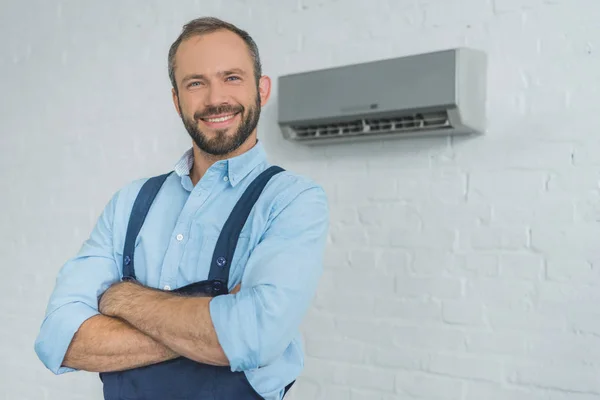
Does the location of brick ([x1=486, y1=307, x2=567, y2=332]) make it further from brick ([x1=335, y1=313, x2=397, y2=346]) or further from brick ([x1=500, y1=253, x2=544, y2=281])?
brick ([x1=335, y1=313, x2=397, y2=346])

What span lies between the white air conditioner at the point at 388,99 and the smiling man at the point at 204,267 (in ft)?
1.54

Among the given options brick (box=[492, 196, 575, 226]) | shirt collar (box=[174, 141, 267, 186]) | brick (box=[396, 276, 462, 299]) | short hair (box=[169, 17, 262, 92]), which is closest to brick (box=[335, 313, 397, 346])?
brick (box=[396, 276, 462, 299])

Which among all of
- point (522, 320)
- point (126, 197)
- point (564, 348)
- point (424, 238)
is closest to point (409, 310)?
point (424, 238)

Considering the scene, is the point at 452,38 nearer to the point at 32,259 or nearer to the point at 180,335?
the point at 180,335

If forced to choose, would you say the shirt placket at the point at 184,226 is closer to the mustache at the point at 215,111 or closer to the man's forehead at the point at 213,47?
the mustache at the point at 215,111

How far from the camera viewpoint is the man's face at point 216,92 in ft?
4.64

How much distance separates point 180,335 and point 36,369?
2008 mm

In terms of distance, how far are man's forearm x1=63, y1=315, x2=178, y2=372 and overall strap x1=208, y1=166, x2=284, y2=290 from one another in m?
0.17

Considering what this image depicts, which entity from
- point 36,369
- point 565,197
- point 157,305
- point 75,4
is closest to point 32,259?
point 36,369

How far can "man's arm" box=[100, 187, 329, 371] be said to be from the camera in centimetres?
118

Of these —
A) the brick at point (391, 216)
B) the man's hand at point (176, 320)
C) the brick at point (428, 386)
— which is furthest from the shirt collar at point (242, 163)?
the brick at point (428, 386)

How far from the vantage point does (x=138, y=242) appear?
144 centimetres

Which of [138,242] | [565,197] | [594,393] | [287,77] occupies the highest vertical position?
[287,77]

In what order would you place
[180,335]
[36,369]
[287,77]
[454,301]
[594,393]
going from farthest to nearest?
[36,369] < [287,77] < [454,301] < [594,393] < [180,335]
